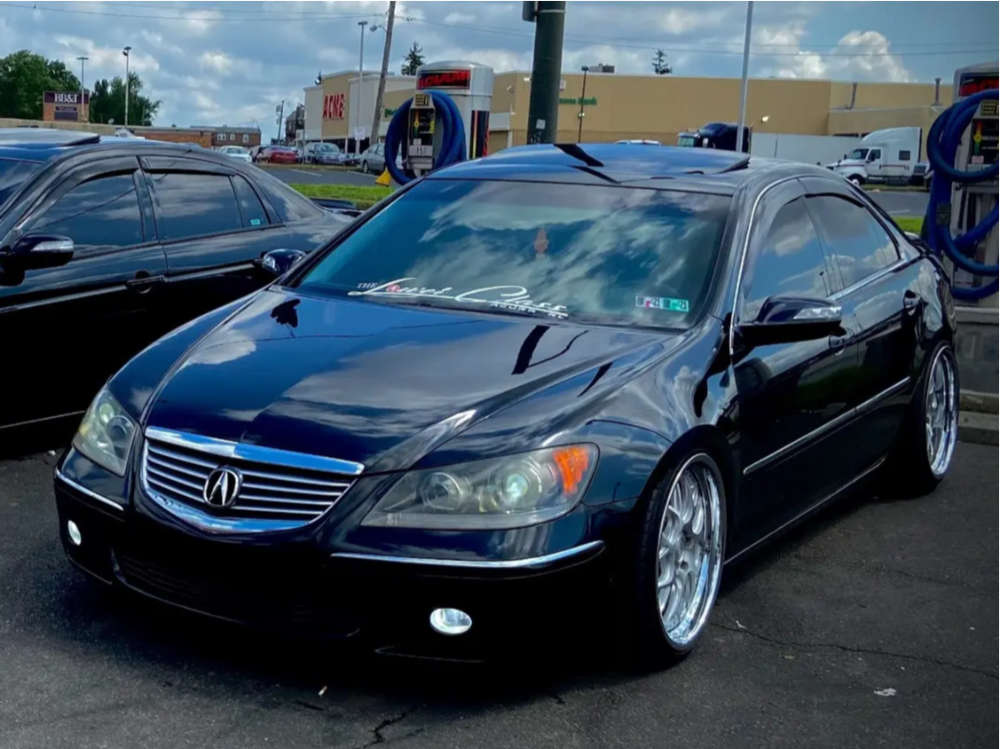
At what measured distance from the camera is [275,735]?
359 centimetres

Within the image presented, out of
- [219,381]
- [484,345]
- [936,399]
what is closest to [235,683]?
[219,381]

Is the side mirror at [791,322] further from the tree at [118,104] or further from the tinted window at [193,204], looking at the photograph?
the tree at [118,104]

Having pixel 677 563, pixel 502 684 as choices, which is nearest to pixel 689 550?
pixel 677 563

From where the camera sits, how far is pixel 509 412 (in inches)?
153

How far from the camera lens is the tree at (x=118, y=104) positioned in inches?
5177

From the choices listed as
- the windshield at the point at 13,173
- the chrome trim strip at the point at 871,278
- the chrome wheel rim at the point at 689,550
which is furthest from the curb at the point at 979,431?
the windshield at the point at 13,173

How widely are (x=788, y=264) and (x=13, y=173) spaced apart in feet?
12.1

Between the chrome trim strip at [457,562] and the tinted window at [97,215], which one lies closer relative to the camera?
the chrome trim strip at [457,562]

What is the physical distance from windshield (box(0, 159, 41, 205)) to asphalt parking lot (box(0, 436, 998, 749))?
7.12ft

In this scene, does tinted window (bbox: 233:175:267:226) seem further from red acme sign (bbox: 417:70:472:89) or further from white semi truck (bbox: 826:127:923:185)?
white semi truck (bbox: 826:127:923:185)

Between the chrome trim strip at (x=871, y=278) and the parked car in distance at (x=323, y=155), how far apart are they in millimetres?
68217

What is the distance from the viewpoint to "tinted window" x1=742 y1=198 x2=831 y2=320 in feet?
16.0

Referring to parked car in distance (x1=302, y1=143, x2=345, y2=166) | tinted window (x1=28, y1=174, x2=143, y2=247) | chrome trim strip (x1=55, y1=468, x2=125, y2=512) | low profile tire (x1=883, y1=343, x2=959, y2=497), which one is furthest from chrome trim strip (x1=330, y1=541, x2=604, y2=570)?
parked car in distance (x1=302, y1=143, x2=345, y2=166)

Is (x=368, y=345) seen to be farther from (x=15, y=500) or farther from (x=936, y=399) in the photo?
(x=936, y=399)
